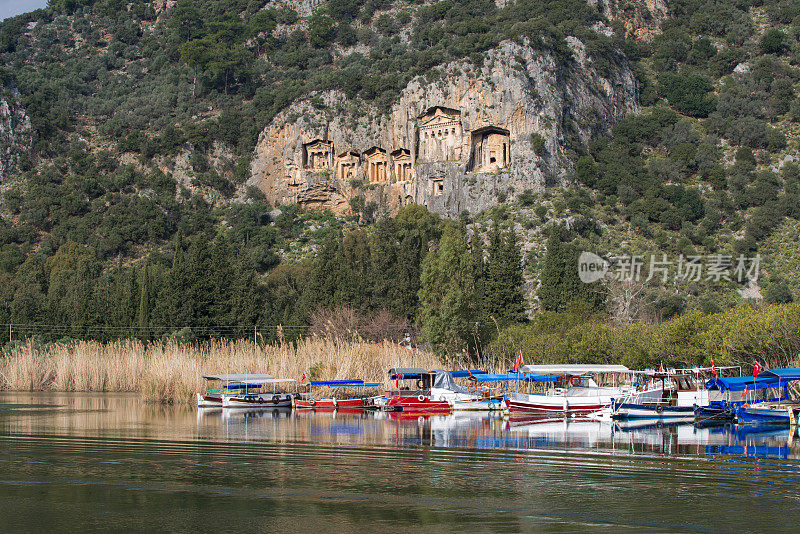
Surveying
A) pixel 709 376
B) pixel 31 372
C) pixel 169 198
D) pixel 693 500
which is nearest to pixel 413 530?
pixel 693 500

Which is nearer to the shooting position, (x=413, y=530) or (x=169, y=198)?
(x=413, y=530)

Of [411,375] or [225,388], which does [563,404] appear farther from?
[225,388]

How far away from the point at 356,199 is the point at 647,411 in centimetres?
7895

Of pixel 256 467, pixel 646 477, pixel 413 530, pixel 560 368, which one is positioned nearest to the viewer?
pixel 413 530

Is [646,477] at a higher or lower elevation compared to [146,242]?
lower

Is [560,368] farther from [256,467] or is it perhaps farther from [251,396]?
[256,467]

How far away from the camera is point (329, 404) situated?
42.2 meters

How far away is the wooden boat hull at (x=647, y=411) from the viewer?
37.0m

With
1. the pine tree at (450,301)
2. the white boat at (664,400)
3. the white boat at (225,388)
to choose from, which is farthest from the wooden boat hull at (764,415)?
the white boat at (225,388)

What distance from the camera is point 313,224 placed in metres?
112

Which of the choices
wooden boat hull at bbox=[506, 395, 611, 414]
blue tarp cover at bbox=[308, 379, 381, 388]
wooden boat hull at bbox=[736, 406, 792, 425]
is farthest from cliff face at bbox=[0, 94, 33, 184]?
wooden boat hull at bbox=[736, 406, 792, 425]

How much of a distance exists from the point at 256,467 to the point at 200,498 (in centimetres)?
396

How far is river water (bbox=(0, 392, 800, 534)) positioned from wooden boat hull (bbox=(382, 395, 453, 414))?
9590 mm

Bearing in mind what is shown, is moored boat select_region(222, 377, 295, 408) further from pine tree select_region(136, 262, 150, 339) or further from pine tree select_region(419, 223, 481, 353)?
pine tree select_region(136, 262, 150, 339)
